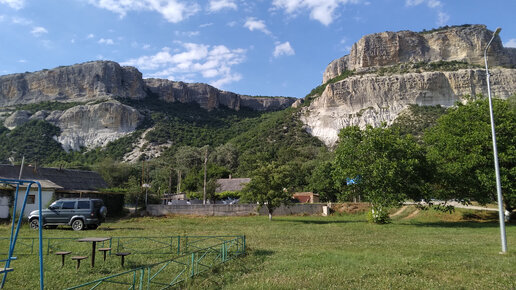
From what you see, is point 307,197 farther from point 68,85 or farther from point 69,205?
point 68,85

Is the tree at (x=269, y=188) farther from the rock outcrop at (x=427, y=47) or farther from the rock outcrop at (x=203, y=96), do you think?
the rock outcrop at (x=203, y=96)

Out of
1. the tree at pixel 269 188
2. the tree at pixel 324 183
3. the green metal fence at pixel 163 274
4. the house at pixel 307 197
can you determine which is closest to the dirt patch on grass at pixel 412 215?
the tree at pixel 269 188

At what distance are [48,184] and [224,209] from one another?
17.7 meters

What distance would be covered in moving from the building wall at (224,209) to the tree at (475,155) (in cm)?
1462

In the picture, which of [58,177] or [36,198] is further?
[58,177]

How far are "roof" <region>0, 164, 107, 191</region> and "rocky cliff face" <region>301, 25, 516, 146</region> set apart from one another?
68.5 m

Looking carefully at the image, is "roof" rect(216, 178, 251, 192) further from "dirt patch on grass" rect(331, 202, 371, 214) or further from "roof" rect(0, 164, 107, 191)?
"dirt patch on grass" rect(331, 202, 371, 214)

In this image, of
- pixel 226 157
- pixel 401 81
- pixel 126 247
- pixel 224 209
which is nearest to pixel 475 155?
pixel 224 209

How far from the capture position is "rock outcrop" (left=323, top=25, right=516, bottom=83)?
117875mm

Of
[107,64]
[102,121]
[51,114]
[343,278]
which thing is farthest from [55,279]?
[107,64]

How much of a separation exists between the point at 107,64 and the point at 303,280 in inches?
5867

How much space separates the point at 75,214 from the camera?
20734 mm

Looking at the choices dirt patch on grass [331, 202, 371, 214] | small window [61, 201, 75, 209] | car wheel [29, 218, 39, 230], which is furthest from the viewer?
dirt patch on grass [331, 202, 371, 214]

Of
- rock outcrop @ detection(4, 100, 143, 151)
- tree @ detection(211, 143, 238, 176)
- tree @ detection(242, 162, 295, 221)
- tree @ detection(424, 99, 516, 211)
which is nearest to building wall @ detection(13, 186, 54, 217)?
tree @ detection(242, 162, 295, 221)
